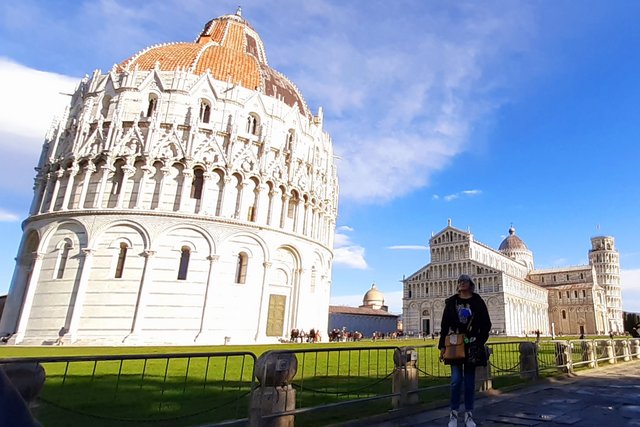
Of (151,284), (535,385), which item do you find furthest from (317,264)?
(535,385)

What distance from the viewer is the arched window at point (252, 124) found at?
104 feet

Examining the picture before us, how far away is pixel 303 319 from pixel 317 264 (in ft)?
16.3

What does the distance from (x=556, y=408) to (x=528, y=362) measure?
4169mm

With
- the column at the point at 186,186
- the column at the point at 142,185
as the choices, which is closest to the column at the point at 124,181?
the column at the point at 142,185

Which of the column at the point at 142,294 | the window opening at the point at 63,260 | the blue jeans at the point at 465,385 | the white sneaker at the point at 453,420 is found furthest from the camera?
the window opening at the point at 63,260

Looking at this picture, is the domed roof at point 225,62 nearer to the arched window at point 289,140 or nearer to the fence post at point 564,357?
the arched window at point 289,140

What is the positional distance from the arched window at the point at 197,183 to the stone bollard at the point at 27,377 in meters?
25.3

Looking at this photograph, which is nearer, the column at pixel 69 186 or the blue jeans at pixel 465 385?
the blue jeans at pixel 465 385

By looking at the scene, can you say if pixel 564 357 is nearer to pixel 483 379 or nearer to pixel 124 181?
pixel 483 379

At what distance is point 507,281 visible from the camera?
7838cm

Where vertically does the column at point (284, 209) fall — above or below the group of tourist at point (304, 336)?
above

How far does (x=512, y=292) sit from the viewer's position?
79.5 metres

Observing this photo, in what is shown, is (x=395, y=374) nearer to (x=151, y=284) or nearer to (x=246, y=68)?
(x=151, y=284)

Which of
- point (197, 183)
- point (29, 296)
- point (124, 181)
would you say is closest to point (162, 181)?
point (197, 183)
